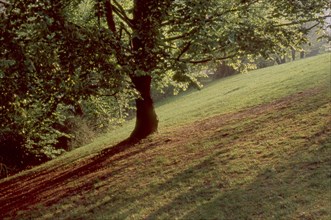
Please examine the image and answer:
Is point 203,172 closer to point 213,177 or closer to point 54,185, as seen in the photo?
point 213,177

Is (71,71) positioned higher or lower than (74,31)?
lower

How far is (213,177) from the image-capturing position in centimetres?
937

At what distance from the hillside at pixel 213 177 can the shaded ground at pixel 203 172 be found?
0.08 feet

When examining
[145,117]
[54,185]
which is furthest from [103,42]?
[145,117]

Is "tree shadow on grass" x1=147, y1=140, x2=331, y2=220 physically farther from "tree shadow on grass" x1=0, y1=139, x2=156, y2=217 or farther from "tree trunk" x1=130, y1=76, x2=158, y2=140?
"tree trunk" x1=130, y1=76, x2=158, y2=140

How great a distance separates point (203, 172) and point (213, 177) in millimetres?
613

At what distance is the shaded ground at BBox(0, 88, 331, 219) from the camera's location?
7.84 m

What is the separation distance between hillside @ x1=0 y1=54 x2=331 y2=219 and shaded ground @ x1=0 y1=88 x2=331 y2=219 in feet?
0.08

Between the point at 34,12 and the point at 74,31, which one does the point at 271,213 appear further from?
the point at 34,12

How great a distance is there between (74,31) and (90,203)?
4.77m

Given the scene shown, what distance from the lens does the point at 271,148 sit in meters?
10.4

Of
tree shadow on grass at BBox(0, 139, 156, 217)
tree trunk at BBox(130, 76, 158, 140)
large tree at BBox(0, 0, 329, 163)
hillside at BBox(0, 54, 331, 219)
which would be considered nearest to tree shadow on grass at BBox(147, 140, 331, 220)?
hillside at BBox(0, 54, 331, 219)

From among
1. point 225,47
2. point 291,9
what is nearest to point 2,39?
point 225,47

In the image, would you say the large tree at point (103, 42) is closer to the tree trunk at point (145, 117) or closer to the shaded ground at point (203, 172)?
the tree trunk at point (145, 117)
